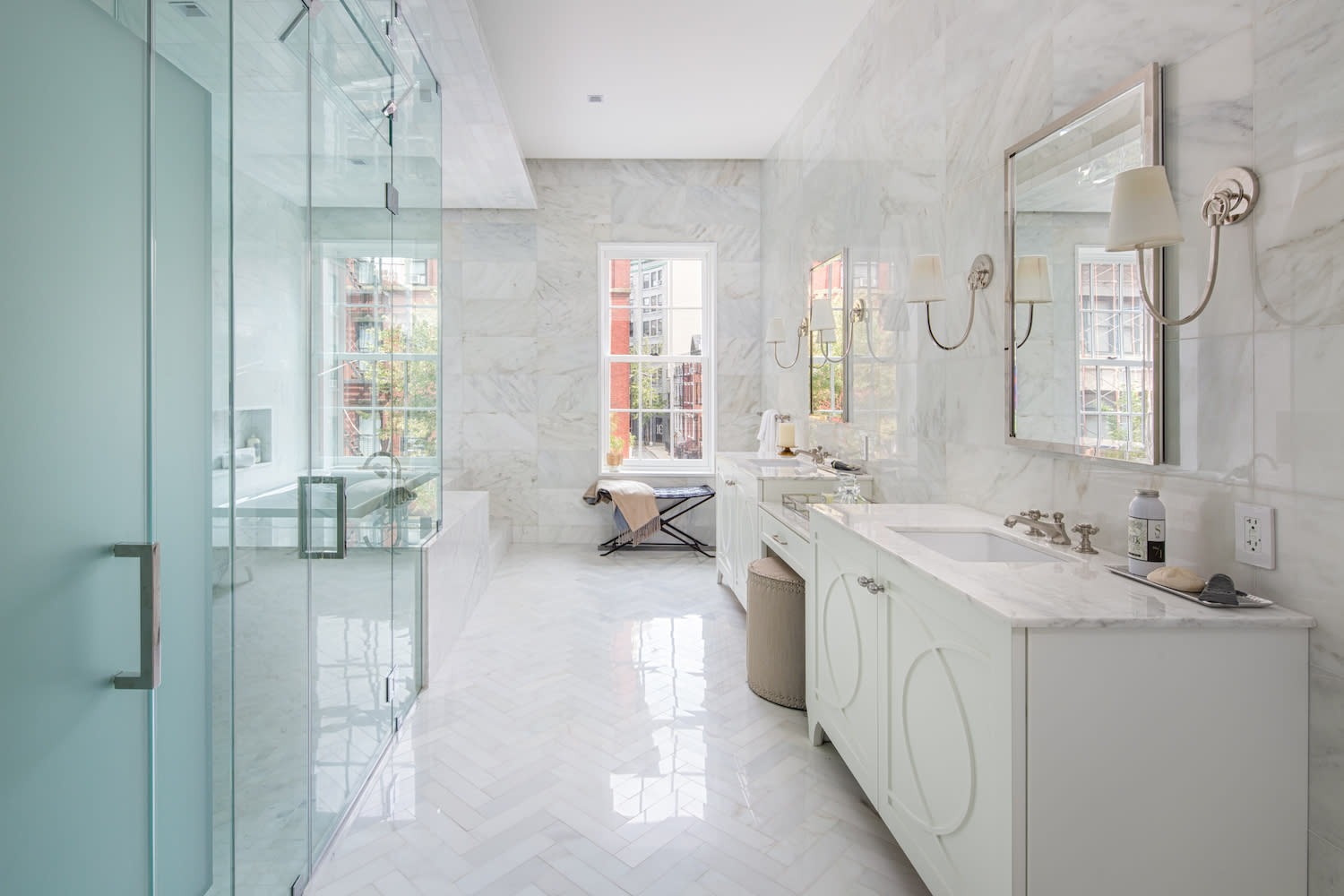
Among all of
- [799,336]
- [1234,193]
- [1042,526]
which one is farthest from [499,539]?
[1234,193]

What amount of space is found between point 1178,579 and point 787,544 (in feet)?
5.41

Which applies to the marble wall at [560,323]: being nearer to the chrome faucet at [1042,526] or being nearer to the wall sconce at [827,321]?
the wall sconce at [827,321]

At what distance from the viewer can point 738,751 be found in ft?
7.87

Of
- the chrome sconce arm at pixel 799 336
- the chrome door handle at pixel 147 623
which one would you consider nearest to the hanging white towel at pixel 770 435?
the chrome sconce arm at pixel 799 336

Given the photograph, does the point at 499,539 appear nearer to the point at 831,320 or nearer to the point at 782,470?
the point at 782,470

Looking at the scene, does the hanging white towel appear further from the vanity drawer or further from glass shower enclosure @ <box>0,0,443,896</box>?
glass shower enclosure @ <box>0,0,443,896</box>

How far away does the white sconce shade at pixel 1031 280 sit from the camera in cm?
199

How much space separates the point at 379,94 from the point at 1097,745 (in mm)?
2670

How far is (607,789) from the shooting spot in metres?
2.17

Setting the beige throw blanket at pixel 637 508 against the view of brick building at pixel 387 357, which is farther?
the beige throw blanket at pixel 637 508

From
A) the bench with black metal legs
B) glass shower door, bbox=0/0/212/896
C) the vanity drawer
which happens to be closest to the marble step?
the bench with black metal legs

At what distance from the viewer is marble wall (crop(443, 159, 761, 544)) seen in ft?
18.7

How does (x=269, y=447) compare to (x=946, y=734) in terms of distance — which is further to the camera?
(x=269, y=447)

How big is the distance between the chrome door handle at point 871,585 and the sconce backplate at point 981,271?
1.14 metres
